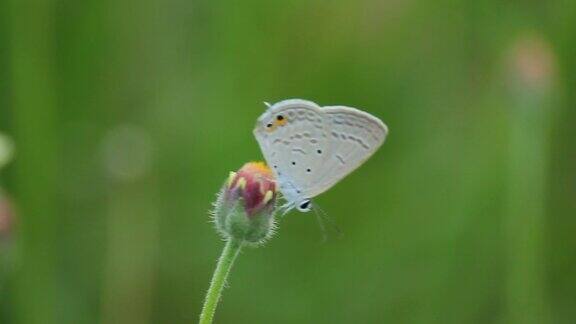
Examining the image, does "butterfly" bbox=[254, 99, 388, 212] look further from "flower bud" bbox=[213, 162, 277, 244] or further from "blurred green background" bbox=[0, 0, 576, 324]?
"blurred green background" bbox=[0, 0, 576, 324]

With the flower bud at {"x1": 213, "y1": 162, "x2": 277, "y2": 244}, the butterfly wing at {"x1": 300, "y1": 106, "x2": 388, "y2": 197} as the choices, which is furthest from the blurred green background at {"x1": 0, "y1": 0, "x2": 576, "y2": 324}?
the flower bud at {"x1": 213, "y1": 162, "x2": 277, "y2": 244}

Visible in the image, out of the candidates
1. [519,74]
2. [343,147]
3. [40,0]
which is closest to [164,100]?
[40,0]

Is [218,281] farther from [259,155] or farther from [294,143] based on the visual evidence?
[259,155]

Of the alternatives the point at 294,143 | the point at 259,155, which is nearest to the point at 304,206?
the point at 294,143

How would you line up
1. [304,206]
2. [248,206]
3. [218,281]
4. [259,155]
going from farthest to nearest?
[259,155] < [304,206] < [248,206] < [218,281]

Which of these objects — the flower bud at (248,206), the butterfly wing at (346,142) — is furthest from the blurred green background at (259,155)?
the flower bud at (248,206)

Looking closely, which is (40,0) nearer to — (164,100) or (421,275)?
(164,100)

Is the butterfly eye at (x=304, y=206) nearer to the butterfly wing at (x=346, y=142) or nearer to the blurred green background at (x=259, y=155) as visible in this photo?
the butterfly wing at (x=346, y=142)
